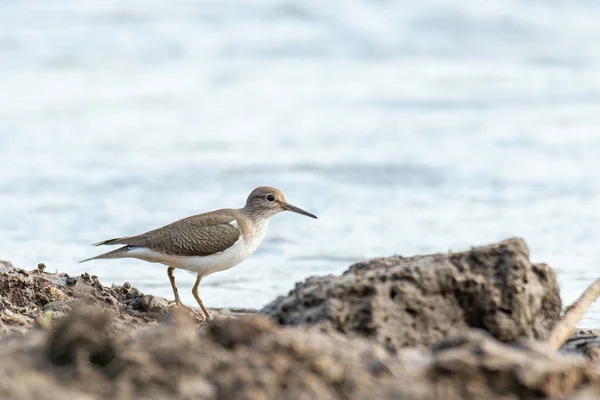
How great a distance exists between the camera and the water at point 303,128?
35.1 feet

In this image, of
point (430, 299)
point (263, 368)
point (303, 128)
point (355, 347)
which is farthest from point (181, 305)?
point (303, 128)

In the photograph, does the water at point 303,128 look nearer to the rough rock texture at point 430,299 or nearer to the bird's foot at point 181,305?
the bird's foot at point 181,305

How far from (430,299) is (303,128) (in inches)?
399

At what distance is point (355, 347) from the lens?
4375 mm

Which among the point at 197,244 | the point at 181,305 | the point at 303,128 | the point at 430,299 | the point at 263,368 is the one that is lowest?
the point at 181,305

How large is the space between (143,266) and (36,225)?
1.79m

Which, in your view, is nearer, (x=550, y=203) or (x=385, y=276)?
(x=385, y=276)

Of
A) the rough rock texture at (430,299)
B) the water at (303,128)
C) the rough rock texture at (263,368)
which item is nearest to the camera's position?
the rough rock texture at (263,368)

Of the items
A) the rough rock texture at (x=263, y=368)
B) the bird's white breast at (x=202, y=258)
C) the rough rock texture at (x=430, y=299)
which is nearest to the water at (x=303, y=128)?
the bird's white breast at (x=202, y=258)

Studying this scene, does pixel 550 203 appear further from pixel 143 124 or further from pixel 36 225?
→ pixel 143 124

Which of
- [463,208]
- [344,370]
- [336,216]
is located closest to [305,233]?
[336,216]

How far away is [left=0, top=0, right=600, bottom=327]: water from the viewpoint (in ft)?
35.1

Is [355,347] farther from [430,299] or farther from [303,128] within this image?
[303,128]

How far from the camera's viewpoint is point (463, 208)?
38.5ft
